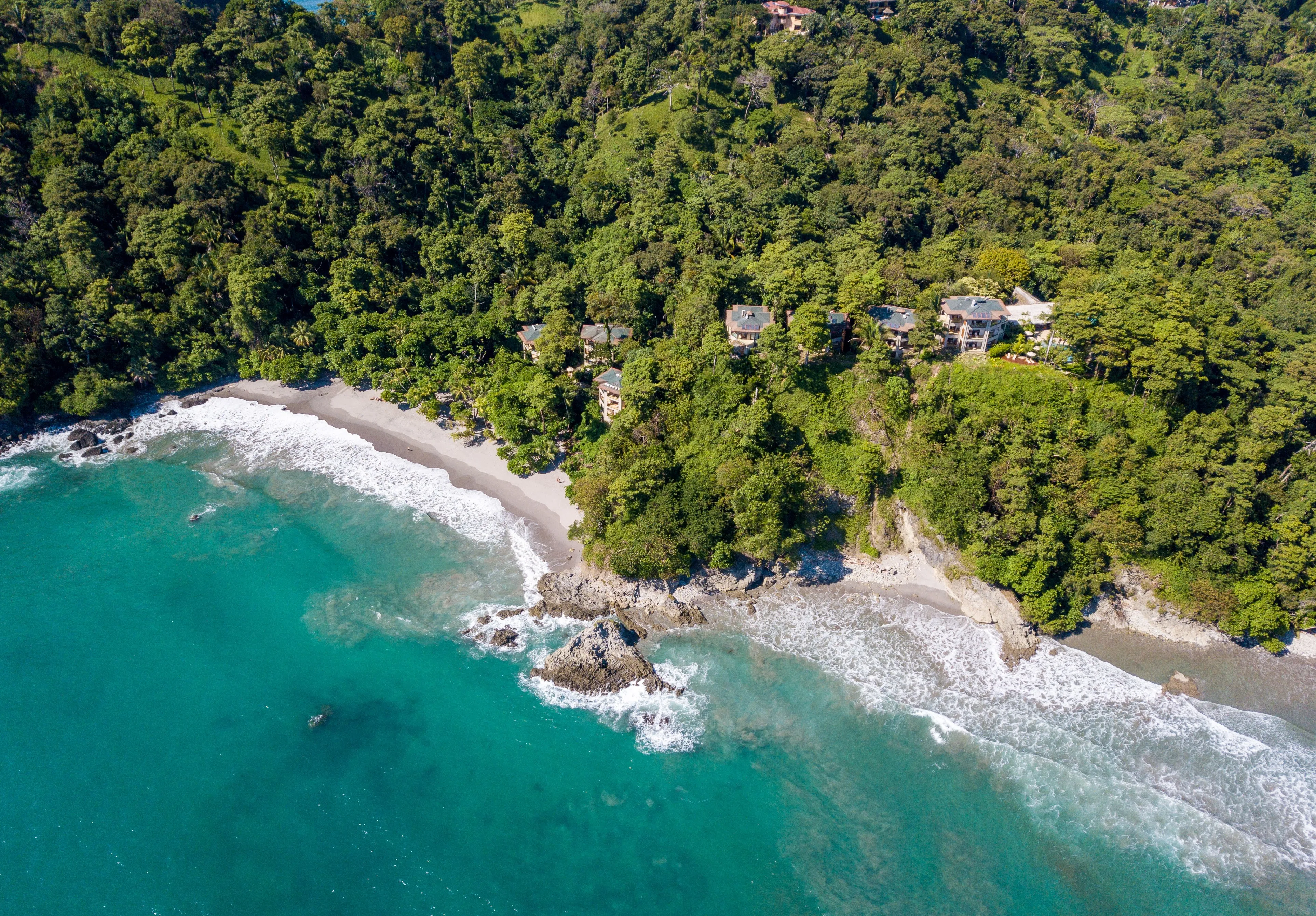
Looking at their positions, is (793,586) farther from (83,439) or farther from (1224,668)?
(83,439)

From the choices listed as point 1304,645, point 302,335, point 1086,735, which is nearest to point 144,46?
point 302,335

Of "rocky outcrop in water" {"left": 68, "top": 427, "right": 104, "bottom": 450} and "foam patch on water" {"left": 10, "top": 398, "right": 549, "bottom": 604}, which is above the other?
"foam patch on water" {"left": 10, "top": 398, "right": 549, "bottom": 604}

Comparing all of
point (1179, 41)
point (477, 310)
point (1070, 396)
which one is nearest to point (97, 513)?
point (477, 310)

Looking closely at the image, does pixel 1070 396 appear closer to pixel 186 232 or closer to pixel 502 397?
pixel 502 397

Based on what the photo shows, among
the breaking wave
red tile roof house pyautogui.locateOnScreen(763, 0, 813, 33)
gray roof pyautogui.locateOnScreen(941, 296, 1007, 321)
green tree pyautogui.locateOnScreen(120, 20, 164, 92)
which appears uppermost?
red tile roof house pyautogui.locateOnScreen(763, 0, 813, 33)

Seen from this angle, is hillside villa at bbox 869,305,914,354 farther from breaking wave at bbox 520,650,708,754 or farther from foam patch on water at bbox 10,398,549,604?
foam patch on water at bbox 10,398,549,604

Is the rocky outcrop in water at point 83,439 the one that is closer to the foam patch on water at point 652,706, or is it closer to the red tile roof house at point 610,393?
the red tile roof house at point 610,393

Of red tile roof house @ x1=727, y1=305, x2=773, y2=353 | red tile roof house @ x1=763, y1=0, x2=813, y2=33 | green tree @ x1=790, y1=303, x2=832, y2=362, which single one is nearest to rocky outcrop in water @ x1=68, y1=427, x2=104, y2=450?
red tile roof house @ x1=727, y1=305, x2=773, y2=353
